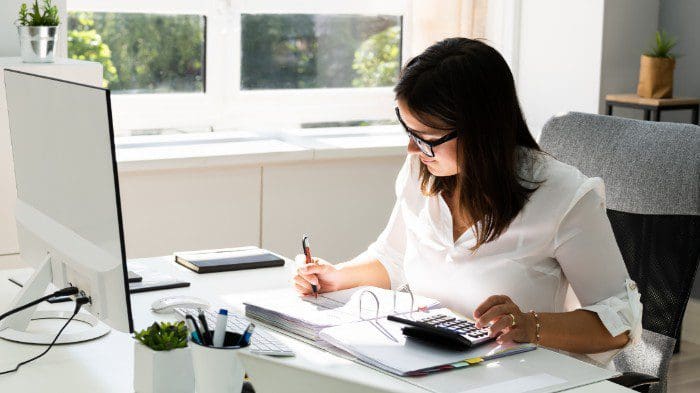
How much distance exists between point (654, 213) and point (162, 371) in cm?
102

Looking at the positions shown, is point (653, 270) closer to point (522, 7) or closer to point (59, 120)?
point (59, 120)

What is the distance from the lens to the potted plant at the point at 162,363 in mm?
1392

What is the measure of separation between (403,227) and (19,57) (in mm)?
1538

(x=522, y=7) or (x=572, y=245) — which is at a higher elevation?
(x=522, y=7)

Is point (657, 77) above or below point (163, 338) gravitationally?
above

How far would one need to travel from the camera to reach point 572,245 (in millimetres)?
1788

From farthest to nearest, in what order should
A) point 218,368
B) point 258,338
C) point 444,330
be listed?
point 258,338
point 444,330
point 218,368

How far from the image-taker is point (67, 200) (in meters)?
1.57

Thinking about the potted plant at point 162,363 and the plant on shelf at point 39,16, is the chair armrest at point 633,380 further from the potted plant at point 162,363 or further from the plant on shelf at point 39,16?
the plant on shelf at point 39,16

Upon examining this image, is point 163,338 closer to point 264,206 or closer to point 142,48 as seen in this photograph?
point 264,206

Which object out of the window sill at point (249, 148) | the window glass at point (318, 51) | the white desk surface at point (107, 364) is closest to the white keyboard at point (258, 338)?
the white desk surface at point (107, 364)

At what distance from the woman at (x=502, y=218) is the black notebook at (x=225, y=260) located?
0.28m

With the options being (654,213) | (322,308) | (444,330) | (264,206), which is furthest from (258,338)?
(264,206)

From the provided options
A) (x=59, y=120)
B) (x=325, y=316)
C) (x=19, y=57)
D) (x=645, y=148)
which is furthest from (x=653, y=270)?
(x=19, y=57)
